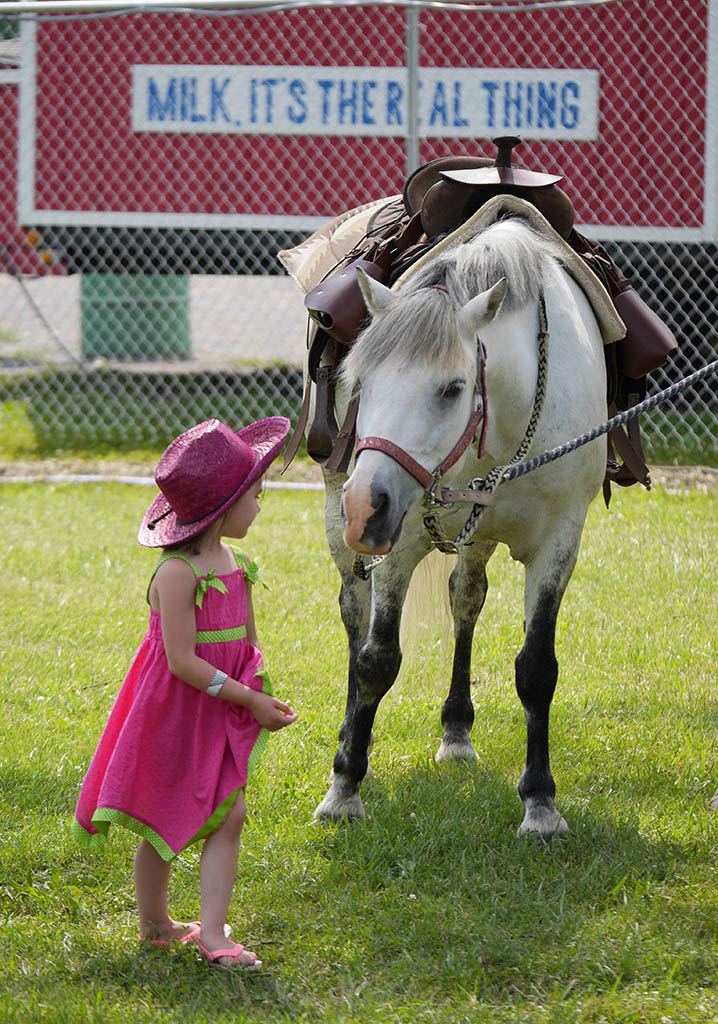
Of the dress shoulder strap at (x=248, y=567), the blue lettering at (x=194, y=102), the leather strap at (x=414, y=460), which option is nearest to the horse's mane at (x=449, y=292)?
the leather strap at (x=414, y=460)

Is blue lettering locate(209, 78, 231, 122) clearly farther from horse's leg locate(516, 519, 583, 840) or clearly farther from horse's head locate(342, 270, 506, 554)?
horse's head locate(342, 270, 506, 554)

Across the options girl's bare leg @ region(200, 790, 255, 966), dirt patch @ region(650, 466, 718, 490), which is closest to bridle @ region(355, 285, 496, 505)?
girl's bare leg @ region(200, 790, 255, 966)

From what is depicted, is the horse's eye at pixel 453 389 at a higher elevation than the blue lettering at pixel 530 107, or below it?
below

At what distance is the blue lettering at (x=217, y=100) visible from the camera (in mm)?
8852

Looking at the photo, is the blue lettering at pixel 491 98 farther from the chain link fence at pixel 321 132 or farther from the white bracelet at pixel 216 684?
the white bracelet at pixel 216 684

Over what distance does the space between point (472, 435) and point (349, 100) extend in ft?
21.5

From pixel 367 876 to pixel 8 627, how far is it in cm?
262

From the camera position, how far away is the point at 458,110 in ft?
28.2

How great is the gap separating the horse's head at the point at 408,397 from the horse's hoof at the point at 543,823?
1075mm

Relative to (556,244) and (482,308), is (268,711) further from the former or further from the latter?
(556,244)

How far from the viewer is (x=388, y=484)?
2.62m

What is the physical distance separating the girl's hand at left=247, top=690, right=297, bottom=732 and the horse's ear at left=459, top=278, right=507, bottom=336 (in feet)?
3.14

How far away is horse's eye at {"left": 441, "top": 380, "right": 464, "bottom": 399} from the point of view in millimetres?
2727

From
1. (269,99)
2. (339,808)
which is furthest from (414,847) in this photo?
(269,99)
